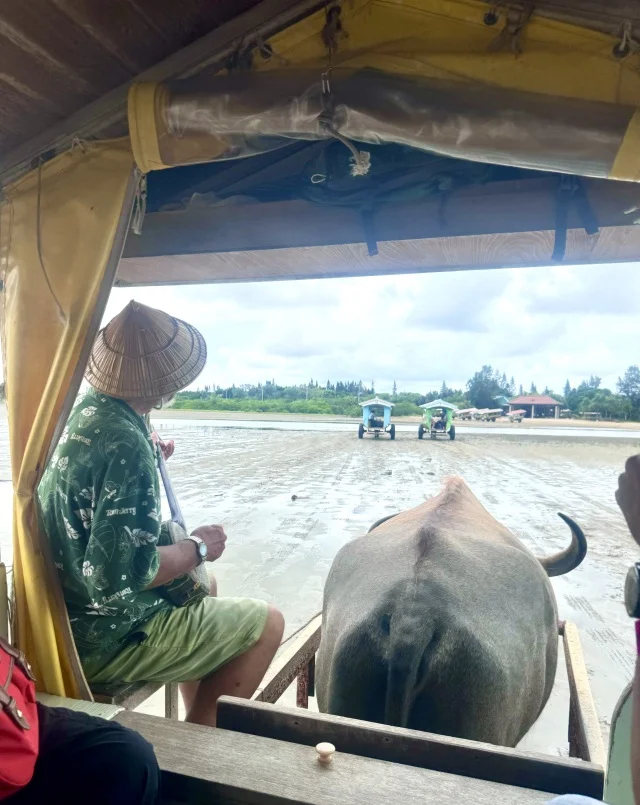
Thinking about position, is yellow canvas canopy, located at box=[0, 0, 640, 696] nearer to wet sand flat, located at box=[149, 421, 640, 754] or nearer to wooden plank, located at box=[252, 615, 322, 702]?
wooden plank, located at box=[252, 615, 322, 702]

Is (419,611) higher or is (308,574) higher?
(419,611)

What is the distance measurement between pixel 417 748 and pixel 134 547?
2.86ft

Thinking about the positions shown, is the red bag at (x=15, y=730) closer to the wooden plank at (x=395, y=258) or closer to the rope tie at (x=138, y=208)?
the rope tie at (x=138, y=208)

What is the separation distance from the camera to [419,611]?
179 cm

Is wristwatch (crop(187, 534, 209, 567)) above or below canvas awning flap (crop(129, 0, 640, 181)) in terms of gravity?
below

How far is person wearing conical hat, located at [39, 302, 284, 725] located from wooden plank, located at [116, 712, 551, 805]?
42 centimetres

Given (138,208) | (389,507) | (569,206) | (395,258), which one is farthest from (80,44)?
(389,507)

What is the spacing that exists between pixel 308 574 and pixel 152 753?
4284mm

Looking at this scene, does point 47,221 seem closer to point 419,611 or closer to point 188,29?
point 188,29

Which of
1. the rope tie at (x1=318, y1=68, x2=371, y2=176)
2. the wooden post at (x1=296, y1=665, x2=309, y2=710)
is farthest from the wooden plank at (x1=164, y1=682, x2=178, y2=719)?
the rope tie at (x1=318, y1=68, x2=371, y2=176)

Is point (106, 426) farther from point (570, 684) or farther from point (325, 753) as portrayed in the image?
point (570, 684)

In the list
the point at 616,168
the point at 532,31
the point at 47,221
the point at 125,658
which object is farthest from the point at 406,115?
the point at 125,658

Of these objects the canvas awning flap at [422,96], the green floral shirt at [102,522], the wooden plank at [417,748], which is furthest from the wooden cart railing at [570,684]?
the canvas awning flap at [422,96]

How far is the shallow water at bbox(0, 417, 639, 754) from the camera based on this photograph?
173 inches
